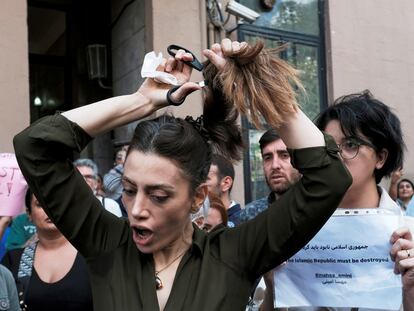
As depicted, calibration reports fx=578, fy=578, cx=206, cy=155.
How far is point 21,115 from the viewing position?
17.7ft

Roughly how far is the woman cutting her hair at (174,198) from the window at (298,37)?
5543mm

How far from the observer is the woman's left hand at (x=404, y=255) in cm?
181

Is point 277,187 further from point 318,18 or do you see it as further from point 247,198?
point 318,18


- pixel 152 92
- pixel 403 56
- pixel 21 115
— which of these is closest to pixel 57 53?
pixel 21 115

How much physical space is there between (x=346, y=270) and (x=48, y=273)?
153 centimetres

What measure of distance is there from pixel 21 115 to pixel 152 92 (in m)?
3.92

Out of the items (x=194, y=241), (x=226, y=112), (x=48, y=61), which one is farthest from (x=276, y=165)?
(x=48, y=61)

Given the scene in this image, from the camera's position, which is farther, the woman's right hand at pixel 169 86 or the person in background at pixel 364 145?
the person in background at pixel 364 145

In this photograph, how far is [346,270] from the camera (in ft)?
6.52

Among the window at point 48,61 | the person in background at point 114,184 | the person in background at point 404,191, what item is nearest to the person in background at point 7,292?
the person in background at point 114,184

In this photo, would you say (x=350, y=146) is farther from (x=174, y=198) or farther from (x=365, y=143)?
(x=174, y=198)

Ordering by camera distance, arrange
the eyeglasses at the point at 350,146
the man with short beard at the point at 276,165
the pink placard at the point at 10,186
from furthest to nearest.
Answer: the man with short beard at the point at 276,165
the pink placard at the point at 10,186
the eyeglasses at the point at 350,146

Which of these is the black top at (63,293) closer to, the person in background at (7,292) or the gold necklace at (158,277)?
the person in background at (7,292)

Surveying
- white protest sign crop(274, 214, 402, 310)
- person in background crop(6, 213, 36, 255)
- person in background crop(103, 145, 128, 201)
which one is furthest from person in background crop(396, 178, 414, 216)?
white protest sign crop(274, 214, 402, 310)
